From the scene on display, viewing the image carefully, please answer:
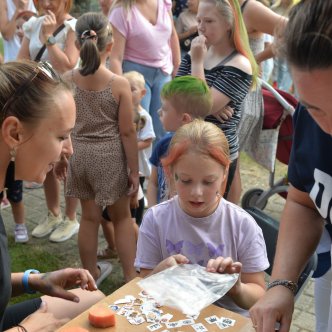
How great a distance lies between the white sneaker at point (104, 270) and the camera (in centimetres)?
362

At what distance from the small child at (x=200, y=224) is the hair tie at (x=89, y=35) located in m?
1.22

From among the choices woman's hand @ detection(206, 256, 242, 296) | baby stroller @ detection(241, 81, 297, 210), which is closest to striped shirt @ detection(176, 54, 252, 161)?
baby stroller @ detection(241, 81, 297, 210)

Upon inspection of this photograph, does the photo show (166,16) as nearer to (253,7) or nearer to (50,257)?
(253,7)

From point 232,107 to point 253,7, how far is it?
121 centimetres

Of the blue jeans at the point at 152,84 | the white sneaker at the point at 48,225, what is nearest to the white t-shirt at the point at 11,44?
the blue jeans at the point at 152,84

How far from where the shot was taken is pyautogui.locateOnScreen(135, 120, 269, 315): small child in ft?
7.06

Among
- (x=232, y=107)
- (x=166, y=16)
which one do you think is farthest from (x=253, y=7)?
(x=232, y=107)

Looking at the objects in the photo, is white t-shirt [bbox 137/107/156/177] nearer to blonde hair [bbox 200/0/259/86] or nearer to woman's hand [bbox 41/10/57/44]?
woman's hand [bbox 41/10/57/44]

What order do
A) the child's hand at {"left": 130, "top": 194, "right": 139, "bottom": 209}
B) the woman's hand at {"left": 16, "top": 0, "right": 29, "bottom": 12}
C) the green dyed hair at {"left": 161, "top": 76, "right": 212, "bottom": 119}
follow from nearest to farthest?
the green dyed hair at {"left": 161, "top": 76, "right": 212, "bottom": 119}
the child's hand at {"left": 130, "top": 194, "right": 139, "bottom": 209}
the woman's hand at {"left": 16, "top": 0, "right": 29, "bottom": 12}

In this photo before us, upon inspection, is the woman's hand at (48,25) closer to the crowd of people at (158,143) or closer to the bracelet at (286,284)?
the crowd of people at (158,143)

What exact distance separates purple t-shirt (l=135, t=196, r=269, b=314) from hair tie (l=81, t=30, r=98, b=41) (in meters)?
1.42

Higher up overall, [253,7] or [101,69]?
[253,7]

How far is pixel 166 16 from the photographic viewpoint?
4547 millimetres

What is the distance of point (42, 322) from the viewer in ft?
6.66
